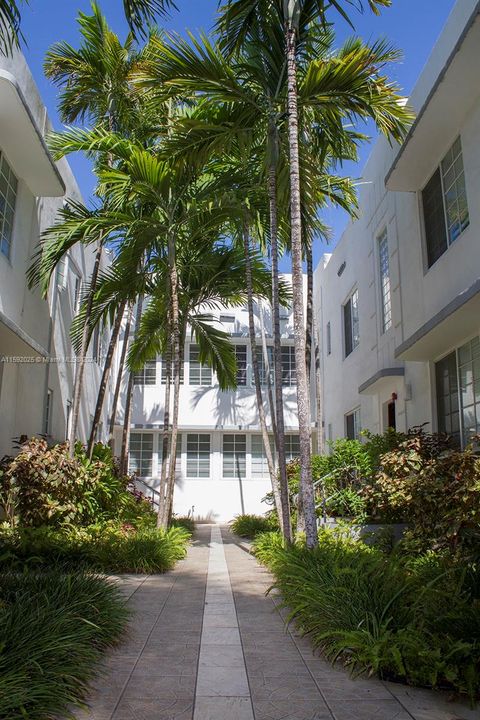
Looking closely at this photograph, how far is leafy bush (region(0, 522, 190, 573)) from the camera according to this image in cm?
808

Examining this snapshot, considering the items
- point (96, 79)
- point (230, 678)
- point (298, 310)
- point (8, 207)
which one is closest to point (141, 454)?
point (8, 207)

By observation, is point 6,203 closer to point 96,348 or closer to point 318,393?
point 96,348

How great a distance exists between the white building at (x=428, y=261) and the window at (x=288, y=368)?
18.6 ft

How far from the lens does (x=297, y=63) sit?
A: 889 cm

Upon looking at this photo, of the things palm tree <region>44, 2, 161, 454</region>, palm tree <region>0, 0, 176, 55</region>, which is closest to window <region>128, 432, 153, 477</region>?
palm tree <region>44, 2, 161, 454</region>

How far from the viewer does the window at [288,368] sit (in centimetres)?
2150

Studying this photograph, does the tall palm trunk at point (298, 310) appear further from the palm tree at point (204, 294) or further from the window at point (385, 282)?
the window at point (385, 282)

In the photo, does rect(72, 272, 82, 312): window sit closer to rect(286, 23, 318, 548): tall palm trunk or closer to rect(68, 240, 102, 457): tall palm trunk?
rect(68, 240, 102, 457): tall palm trunk

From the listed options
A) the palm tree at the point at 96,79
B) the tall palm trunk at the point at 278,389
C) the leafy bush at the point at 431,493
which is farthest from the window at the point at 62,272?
the leafy bush at the point at 431,493

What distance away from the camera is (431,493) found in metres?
7.75

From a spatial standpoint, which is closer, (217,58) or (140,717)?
(140,717)

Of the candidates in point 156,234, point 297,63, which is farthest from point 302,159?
point 156,234

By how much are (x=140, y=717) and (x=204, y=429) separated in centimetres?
1737

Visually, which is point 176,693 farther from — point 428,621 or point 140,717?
point 428,621
